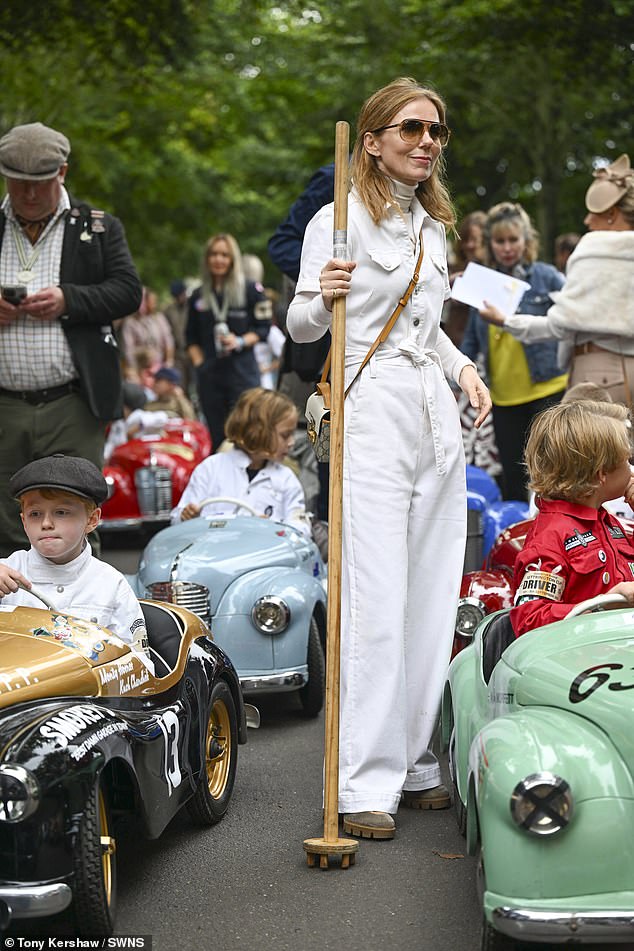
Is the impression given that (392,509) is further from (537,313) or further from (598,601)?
(537,313)

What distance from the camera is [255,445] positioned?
24.3 feet

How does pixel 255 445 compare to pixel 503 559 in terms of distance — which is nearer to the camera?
pixel 503 559

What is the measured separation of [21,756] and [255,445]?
4229mm

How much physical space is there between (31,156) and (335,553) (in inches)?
114

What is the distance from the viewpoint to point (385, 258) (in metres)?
4.70

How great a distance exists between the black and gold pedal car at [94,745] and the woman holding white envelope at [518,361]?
13.4ft

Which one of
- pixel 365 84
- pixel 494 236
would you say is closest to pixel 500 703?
pixel 494 236

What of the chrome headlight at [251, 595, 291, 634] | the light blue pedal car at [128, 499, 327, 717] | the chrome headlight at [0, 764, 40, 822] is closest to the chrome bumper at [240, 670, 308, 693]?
the light blue pedal car at [128, 499, 327, 717]

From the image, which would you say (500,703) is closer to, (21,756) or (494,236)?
(21,756)

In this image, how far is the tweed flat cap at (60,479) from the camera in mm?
4457

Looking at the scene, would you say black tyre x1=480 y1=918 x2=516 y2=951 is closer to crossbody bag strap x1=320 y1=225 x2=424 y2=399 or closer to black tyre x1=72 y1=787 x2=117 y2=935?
black tyre x1=72 y1=787 x2=117 y2=935

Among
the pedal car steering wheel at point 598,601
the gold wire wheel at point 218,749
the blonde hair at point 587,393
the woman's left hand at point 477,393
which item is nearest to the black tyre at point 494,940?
the pedal car steering wheel at point 598,601

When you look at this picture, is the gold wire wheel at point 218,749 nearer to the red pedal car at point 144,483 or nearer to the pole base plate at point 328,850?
the pole base plate at point 328,850

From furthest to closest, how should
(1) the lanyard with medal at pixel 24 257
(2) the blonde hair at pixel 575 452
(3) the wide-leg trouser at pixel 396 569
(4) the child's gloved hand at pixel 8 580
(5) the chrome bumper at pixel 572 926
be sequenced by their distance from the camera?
(1) the lanyard with medal at pixel 24 257 → (3) the wide-leg trouser at pixel 396 569 → (2) the blonde hair at pixel 575 452 → (4) the child's gloved hand at pixel 8 580 → (5) the chrome bumper at pixel 572 926
